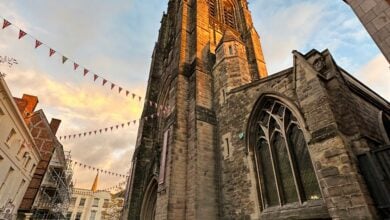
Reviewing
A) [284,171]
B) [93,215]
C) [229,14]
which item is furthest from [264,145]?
[93,215]

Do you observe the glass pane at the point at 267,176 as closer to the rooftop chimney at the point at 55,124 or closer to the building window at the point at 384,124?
the building window at the point at 384,124

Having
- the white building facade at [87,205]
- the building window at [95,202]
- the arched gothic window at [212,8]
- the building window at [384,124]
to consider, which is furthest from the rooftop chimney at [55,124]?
the building window at [95,202]

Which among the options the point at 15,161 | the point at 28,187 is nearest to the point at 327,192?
the point at 15,161

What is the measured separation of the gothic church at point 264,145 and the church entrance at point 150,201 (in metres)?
0.06

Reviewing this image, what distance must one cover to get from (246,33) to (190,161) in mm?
13954

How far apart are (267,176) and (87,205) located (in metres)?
41.4

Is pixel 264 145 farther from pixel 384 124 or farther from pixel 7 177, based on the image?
pixel 7 177

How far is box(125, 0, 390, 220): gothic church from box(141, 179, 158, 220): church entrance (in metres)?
0.06

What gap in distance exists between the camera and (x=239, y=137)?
8.78 meters

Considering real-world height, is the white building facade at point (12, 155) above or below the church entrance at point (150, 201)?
above

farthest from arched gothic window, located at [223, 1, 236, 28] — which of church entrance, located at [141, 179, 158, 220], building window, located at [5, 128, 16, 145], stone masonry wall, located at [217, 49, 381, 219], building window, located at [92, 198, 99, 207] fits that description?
building window, located at [92, 198, 99, 207]

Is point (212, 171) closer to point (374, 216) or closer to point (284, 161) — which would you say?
point (284, 161)

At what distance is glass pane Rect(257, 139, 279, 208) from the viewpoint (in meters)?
7.16

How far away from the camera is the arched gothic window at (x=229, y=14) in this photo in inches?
775
